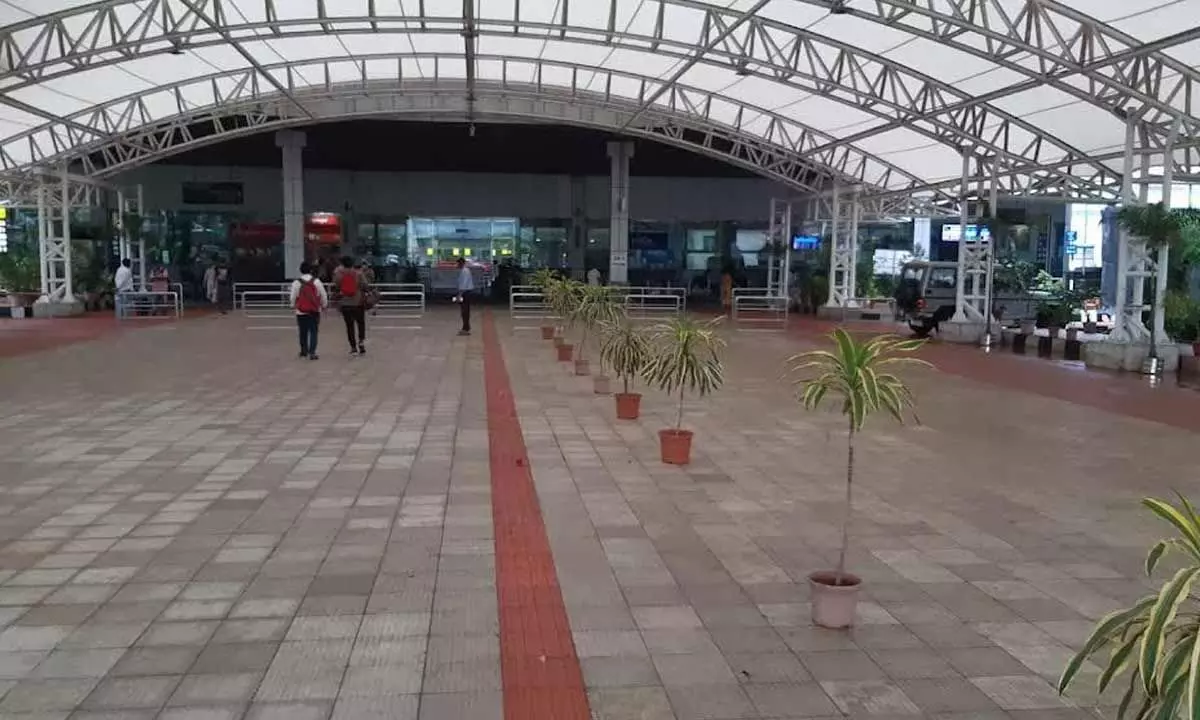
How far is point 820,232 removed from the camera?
30.0 meters

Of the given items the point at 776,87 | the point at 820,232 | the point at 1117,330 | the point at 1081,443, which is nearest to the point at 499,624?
the point at 1081,443

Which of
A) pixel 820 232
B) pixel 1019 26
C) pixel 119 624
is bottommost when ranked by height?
pixel 119 624

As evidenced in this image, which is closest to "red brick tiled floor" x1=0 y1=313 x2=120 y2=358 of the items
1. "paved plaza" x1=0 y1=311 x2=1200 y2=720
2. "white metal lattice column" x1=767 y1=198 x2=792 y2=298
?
"paved plaza" x1=0 y1=311 x2=1200 y2=720

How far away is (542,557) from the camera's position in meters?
5.05

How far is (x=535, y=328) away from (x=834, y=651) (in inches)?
704

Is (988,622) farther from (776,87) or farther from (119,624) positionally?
(776,87)

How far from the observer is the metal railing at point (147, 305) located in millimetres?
22562

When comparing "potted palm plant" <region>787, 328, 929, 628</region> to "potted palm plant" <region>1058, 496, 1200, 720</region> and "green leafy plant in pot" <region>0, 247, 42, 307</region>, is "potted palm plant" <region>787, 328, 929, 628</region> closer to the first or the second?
"potted palm plant" <region>1058, 496, 1200, 720</region>

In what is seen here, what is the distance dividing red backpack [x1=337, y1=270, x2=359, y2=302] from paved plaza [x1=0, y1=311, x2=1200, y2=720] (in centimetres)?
426

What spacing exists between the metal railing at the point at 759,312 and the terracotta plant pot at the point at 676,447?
1562 cm

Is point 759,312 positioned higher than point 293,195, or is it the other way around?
point 293,195

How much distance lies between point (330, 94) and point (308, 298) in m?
8.69

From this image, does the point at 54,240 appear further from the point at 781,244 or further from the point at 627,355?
the point at 627,355

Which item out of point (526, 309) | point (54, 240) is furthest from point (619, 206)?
point (54, 240)
